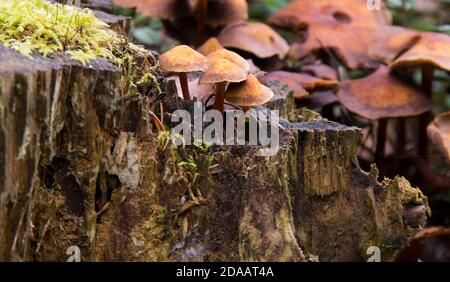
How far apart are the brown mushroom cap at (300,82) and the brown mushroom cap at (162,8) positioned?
0.74 m

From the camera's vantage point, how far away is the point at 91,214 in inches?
88.6

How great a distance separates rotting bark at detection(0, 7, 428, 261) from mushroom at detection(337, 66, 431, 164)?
91 centimetres

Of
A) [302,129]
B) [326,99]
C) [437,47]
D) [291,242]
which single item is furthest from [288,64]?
[291,242]

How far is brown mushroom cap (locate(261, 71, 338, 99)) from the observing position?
3460 millimetres

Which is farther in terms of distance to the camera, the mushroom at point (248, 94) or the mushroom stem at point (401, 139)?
the mushroom stem at point (401, 139)

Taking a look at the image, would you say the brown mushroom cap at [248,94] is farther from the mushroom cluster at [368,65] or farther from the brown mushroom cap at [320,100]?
the brown mushroom cap at [320,100]

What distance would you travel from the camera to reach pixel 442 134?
330cm

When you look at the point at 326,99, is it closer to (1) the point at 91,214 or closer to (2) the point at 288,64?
(2) the point at 288,64

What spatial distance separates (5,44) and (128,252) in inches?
A: 33.5

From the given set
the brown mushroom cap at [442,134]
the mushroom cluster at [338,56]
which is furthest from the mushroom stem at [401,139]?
the brown mushroom cap at [442,134]

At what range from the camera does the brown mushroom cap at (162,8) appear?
12.6 feet

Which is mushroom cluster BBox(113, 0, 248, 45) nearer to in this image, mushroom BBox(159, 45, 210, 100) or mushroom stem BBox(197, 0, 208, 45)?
mushroom stem BBox(197, 0, 208, 45)

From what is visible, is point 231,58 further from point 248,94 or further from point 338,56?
point 338,56

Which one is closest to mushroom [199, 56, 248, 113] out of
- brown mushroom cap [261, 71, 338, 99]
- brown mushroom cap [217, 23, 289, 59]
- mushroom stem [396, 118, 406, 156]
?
brown mushroom cap [261, 71, 338, 99]
